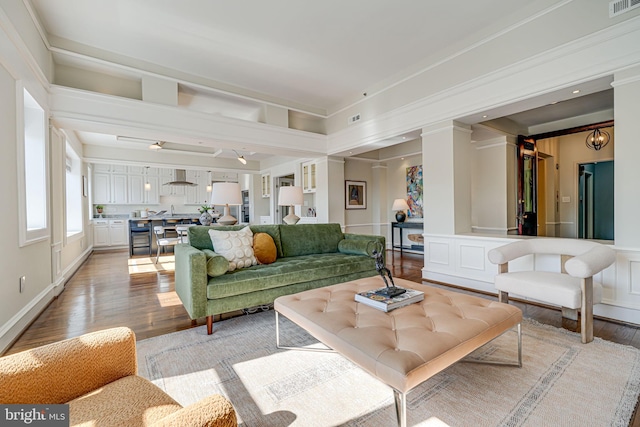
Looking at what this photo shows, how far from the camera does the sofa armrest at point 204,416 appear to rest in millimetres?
655

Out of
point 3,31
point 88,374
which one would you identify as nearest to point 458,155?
point 88,374

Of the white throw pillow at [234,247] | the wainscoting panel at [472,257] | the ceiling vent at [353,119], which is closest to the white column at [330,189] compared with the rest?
the ceiling vent at [353,119]

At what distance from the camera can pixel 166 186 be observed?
9227 mm

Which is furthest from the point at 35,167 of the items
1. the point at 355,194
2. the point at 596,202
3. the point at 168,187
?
the point at 596,202

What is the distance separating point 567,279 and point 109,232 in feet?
32.0

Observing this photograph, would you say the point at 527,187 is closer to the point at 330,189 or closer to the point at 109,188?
the point at 330,189

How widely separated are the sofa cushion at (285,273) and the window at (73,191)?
481 cm

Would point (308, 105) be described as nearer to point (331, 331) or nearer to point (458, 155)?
point (458, 155)

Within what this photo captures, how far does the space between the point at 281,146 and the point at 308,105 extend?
109cm

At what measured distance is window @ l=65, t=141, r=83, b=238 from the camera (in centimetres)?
563

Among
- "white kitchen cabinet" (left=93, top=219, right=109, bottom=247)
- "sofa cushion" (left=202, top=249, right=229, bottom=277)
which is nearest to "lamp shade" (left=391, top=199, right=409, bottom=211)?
"sofa cushion" (left=202, top=249, right=229, bottom=277)

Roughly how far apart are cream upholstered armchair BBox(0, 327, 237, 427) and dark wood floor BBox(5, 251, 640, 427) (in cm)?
160

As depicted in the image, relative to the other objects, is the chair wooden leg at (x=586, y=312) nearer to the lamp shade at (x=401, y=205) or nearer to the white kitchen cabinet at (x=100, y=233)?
the lamp shade at (x=401, y=205)

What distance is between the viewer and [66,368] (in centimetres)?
95
